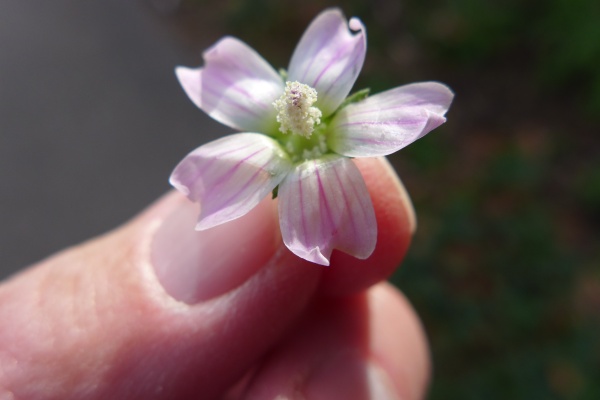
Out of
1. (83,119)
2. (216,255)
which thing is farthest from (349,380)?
(83,119)

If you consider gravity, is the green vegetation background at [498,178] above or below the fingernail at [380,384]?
below

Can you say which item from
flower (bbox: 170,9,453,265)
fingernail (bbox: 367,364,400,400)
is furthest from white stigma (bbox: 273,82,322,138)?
fingernail (bbox: 367,364,400,400)

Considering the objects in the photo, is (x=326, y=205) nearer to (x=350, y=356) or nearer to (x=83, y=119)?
(x=350, y=356)

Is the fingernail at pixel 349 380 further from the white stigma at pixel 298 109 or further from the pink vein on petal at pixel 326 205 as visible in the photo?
the white stigma at pixel 298 109

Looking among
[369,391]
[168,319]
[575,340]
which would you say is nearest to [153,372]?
[168,319]

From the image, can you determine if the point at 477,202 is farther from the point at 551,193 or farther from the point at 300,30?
the point at 300,30

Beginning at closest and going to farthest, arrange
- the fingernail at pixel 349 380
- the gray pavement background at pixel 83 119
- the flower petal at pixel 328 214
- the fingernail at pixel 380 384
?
the flower petal at pixel 328 214, the fingernail at pixel 349 380, the fingernail at pixel 380 384, the gray pavement background at pixel 83 119

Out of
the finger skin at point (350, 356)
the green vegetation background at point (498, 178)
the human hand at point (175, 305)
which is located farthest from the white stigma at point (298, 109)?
the green vegetation background at point (498, 178)
